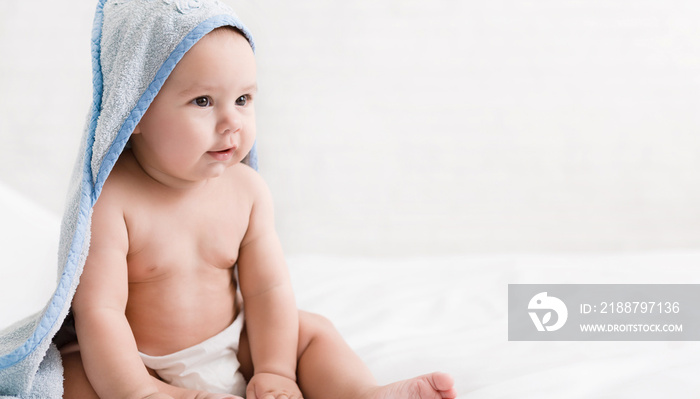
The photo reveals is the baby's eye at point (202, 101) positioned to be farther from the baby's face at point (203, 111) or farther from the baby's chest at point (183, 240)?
the baby's chest at point (183, 240)

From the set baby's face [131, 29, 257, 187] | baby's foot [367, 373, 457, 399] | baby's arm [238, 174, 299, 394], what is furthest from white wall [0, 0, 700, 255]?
baby's foot [367, 373, 457, 399]

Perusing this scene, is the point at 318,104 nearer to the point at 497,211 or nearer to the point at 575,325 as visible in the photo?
the point at 497,211

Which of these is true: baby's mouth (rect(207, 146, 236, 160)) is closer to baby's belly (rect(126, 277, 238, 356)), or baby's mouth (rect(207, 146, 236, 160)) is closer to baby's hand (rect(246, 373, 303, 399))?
baby's belly (rect(126, 277, 238, 356))

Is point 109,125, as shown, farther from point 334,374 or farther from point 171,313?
point 334,374

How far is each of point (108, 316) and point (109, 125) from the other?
259mm

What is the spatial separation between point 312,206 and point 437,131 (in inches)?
19.9

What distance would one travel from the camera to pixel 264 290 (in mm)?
1133

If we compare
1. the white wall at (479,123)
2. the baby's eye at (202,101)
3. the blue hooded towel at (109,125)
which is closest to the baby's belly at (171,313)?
the blue hooded towel at (109,125)

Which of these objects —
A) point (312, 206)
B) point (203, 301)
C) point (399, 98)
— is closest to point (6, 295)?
point (203, 301)

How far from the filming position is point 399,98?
244cm

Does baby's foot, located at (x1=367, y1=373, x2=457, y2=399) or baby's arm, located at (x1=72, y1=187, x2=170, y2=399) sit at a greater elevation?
baby's arm, located at (x1=72, y1=187, x2=170, y2=399)

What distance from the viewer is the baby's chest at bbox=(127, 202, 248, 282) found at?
40.5 inches

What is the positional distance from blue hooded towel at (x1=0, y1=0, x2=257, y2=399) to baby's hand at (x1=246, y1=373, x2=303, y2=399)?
0.85 feet

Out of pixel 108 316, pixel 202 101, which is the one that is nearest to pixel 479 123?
pixel 202 101
